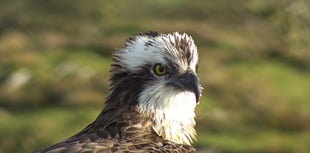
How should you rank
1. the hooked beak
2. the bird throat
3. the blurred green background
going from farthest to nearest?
the blurred green background < the bird throat < the hooked beak

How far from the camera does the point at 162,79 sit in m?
8.89

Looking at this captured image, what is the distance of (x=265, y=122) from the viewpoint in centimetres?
2394

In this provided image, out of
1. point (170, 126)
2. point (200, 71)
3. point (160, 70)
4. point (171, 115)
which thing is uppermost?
point (200, 71)

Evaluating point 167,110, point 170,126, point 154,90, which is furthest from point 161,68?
point 170,126

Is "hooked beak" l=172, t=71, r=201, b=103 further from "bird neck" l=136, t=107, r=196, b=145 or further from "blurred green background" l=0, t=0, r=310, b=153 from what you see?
"blurred green background" l=0, t=0, r=310, b=153

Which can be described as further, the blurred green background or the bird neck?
the blurred green background

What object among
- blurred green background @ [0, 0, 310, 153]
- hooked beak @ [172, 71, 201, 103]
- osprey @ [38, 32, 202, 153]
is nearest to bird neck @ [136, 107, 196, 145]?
osprey @ [38, 32, 202, 153]

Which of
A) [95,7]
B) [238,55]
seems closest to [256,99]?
[238,55]

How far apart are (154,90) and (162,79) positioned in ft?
0.38

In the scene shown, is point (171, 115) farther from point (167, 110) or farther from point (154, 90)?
point (154, 90)

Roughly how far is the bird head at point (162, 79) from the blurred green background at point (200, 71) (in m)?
10.6

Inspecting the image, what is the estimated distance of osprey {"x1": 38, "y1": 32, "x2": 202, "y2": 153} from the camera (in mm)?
8820

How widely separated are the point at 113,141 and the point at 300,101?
18153mm

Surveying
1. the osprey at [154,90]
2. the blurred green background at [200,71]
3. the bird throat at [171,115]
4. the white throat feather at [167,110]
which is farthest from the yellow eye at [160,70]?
the blurred green background at [200,71]
